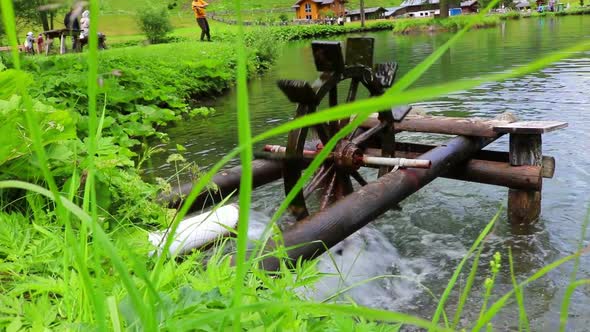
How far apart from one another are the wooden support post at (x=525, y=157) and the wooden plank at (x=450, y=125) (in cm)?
22

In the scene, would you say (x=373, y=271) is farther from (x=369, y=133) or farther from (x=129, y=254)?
(x=129, y=254)

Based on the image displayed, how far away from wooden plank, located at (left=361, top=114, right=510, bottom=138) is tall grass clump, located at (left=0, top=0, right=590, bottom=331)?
234 centimetres

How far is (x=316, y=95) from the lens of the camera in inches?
196

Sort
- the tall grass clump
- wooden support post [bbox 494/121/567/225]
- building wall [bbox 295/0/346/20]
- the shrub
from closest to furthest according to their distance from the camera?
the tall grass clump → wooden support post [bbox 494/121/567/225] → the shrub → building wall [bbox 295/0/346/20]

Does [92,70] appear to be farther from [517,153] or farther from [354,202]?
[517,153]

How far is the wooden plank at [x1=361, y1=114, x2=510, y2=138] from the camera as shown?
5.04 m

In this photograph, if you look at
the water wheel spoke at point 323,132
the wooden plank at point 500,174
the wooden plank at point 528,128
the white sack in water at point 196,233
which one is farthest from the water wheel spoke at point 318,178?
the white sack in water at point 196,233

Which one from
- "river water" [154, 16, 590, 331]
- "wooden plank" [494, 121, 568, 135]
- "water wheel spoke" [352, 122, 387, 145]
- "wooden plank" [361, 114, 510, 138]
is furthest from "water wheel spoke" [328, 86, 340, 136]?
"wooden plank" [494, 121, 568, 135]

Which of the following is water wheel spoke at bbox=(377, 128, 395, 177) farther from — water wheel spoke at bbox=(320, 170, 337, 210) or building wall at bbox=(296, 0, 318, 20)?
building wall at bbox=(296, 0, 318, 20)

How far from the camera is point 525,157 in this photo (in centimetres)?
470

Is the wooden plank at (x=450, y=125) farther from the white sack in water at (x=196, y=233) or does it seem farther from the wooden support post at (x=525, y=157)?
the white sack in water at (x=196, y=233)

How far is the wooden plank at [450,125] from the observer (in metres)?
5.04

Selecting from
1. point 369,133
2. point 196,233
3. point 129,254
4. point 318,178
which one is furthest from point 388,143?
point 129,254

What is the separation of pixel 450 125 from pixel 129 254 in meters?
5.01
